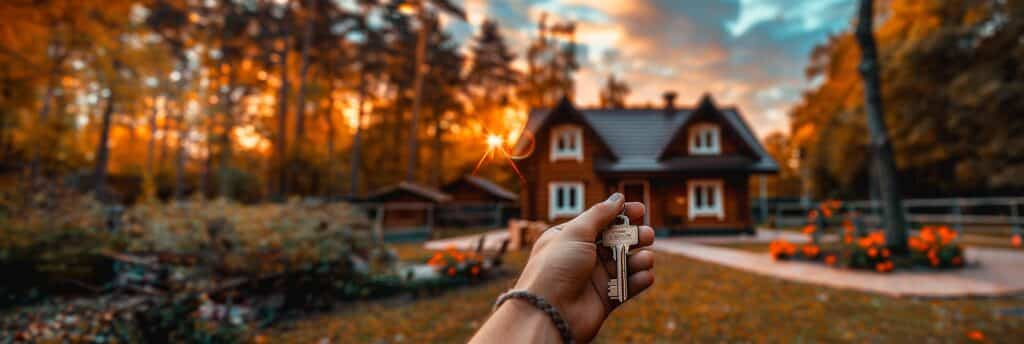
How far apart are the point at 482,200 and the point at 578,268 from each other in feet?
3.18

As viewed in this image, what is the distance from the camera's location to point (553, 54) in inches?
300

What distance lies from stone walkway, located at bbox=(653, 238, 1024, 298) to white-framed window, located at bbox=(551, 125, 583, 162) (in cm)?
434

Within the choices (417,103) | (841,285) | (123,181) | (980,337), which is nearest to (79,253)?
(417,103)

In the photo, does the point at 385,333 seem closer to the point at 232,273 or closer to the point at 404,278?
the point at 404,278

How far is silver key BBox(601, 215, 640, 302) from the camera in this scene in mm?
1139

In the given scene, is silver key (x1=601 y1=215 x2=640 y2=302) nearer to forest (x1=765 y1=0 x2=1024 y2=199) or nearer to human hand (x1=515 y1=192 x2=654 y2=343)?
human hand (x1=515 y1=192 x2=654 y2=343)

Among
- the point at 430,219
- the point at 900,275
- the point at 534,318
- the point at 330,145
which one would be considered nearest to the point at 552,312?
the point at 534,318

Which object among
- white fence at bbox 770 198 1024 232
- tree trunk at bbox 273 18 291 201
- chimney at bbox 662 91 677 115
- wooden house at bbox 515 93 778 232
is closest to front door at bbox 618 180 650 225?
wooden house at bbox 515 93 778 232

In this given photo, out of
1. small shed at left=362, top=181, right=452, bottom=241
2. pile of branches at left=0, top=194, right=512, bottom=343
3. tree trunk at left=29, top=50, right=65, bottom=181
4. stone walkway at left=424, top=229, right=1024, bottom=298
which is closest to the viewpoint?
pile of branches at left=0, top=194, right=512, bottom=343

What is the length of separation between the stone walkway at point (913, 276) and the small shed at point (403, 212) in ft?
29.2

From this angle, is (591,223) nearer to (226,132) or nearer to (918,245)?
(918,245)

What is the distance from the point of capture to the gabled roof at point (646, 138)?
5.28 ft

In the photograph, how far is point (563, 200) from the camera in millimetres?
1409

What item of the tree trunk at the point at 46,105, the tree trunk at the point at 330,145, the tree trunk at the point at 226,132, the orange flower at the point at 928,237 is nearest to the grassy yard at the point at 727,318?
the orange flower at the point at 928,237
